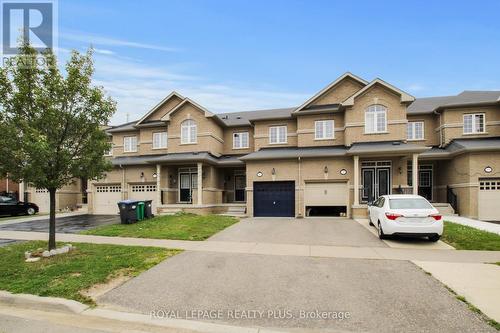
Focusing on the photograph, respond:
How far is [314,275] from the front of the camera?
6.98 metres

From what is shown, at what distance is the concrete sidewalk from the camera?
8672 millimetres

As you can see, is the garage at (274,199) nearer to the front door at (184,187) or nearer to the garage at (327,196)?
the garage at (327,196)

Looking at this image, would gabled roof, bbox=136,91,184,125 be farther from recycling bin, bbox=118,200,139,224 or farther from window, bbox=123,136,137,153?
recycling bin, bbox=118,200,139,224

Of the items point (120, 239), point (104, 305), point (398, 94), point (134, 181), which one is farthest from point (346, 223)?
point (134, 181)

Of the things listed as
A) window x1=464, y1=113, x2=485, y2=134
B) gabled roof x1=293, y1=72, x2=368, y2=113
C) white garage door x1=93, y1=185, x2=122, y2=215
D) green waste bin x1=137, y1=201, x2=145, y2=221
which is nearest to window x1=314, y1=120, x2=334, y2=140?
gabled roof x1=293, y1=72, x2=368, y2=113

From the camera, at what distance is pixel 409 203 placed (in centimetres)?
1083

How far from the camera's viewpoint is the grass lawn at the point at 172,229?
40.6 feet

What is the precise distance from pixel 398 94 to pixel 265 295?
16.8m

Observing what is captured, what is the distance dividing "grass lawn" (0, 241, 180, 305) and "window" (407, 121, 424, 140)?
19275 mm

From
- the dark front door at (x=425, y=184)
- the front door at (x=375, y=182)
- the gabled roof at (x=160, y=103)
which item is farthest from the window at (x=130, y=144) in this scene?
the dark front door at (x=425, y=184)

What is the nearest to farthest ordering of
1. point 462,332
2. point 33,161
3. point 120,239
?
1. point 462,332
2. point 33,161
3. point 120,239

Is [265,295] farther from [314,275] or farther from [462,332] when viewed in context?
[462,332]

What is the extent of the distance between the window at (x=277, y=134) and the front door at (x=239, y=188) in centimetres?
395

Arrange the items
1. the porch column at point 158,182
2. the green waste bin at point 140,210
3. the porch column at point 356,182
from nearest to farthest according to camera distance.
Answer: the green waste bin at point 140,210
the porch column at point 356,182
the porch column at point 158,182
